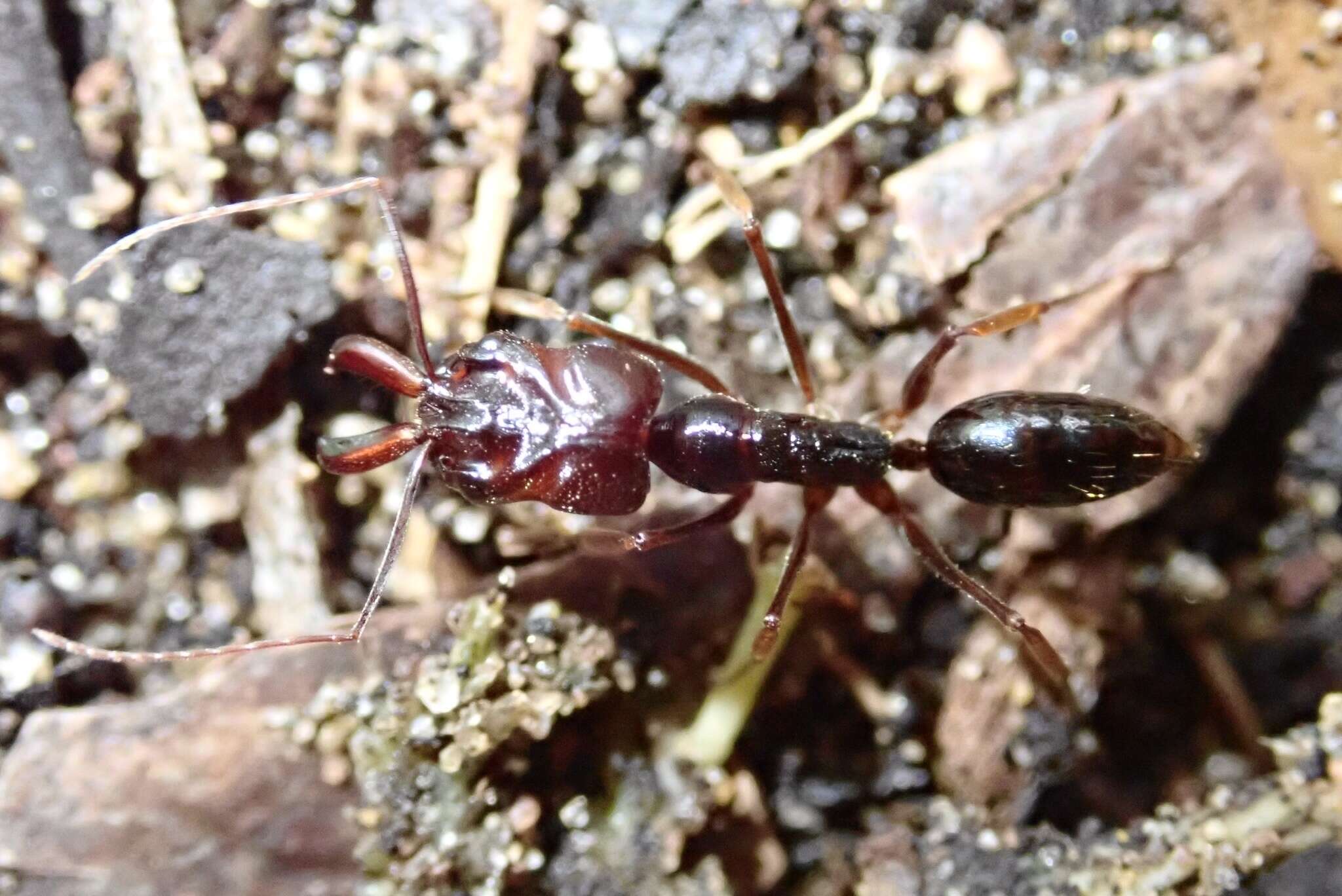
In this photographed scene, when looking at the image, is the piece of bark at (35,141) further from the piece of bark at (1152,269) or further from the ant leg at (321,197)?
the piece of bark at (1152,269)

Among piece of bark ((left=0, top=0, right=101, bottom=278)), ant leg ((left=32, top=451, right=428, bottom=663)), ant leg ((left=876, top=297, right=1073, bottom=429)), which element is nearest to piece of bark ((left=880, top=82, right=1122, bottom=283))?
ant leg ((left=876, top=297, right=1073, bottom=429))

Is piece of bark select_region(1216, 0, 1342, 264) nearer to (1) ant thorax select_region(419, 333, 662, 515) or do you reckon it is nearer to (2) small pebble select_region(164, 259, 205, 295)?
(1) ant thorax select_region(419, 333, 662, 515)

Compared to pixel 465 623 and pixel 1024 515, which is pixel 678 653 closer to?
pixel 465 623

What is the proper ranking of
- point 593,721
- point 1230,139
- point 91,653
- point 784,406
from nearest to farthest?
point 91,653
point 593,721
point 1230,139
point 784,406

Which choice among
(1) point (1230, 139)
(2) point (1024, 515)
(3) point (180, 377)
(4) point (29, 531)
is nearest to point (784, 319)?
(2) point (1024, 515)

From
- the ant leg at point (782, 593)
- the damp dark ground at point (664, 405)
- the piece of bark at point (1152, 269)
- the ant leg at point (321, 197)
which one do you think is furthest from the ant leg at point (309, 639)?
the piece of bark at point (1152, 269)

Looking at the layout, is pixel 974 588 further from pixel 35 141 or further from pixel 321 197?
pixel 35 141

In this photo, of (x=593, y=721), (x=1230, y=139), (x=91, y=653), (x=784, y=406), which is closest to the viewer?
(x=91, y=653)
